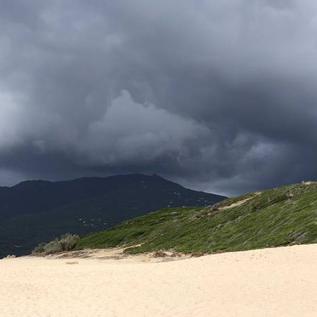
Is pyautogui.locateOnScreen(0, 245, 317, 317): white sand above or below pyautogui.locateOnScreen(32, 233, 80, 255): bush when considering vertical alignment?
below

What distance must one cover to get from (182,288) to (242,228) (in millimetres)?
39375

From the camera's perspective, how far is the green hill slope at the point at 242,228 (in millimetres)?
62969

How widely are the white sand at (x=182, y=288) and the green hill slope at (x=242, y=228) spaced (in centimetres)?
1218

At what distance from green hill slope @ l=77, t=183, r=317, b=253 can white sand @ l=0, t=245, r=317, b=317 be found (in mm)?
12176

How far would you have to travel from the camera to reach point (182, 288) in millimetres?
38438

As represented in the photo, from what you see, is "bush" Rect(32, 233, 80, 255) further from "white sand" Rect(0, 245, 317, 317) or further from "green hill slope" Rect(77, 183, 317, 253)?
"white sand" Rect(0, 245, 317, 317)

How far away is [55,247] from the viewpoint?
393 feet

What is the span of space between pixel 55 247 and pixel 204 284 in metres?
85.4

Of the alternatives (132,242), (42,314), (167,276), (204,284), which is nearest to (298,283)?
(204,284)

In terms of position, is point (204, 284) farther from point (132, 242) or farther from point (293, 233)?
point (132, 242)

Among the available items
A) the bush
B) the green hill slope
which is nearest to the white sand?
the green hill slope

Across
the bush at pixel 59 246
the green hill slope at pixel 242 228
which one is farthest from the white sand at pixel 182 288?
the bush at pixel 59 246

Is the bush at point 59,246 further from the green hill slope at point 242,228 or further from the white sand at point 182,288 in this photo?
the white sand at point 182,288

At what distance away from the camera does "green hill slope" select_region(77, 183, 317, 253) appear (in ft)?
207
